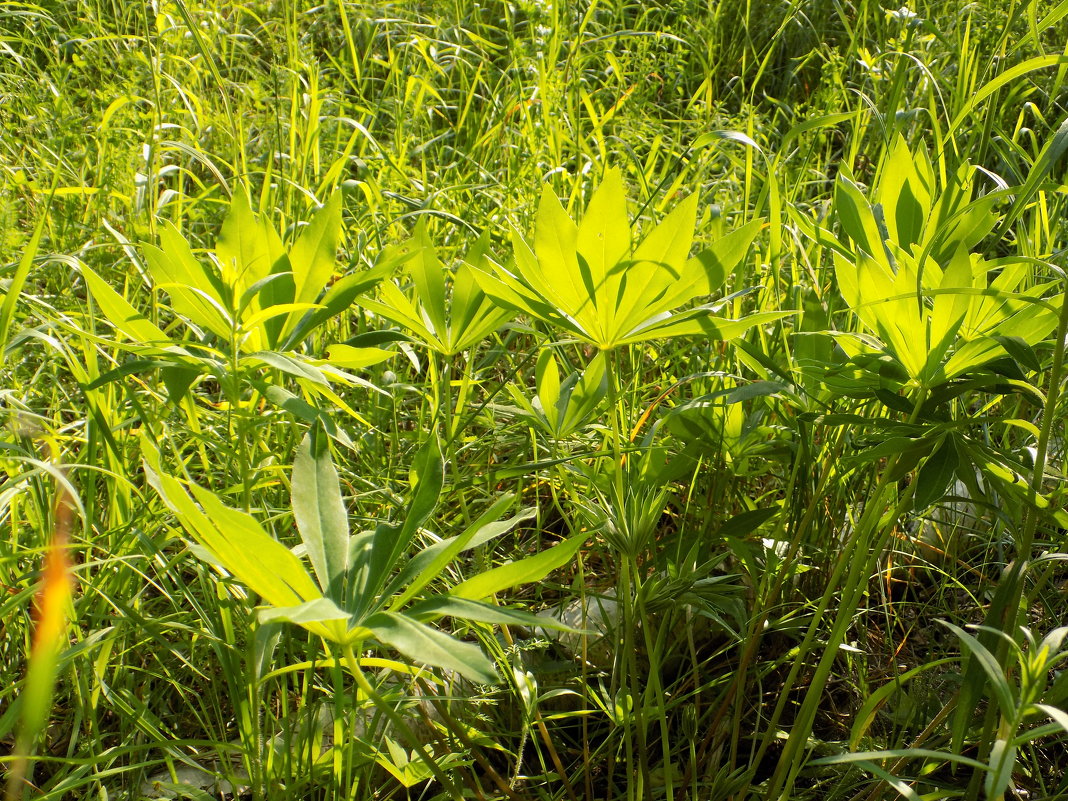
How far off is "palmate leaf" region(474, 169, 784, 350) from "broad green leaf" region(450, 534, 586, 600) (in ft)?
0.87

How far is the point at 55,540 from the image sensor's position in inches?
42.5

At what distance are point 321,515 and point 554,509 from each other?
84 centimetres

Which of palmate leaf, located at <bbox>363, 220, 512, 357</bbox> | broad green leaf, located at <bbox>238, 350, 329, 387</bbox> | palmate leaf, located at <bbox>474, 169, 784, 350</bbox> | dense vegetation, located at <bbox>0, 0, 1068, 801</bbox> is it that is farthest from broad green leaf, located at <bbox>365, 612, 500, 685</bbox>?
palmate leaf, located at <bbox>363, 220, 512, 357</bbox>

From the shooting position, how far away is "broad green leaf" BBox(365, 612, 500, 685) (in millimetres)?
579

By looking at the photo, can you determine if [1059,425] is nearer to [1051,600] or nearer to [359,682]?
[1051,600]

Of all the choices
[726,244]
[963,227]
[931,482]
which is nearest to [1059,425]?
[963,227]

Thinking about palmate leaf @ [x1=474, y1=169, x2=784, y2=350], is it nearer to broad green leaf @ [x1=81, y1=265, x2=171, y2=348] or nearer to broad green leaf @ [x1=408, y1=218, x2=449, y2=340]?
broad green leaf @ [x1=408, y1=218, x2=449, y2=340]

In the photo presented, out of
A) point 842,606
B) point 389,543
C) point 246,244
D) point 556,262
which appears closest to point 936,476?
point 842,606

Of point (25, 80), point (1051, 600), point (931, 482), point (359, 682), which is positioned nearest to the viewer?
point (359, 682)

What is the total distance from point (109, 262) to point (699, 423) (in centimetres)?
134

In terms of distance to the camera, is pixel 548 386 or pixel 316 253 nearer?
pixel 316 253

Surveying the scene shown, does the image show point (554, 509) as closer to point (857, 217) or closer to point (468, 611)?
point (857, 217)

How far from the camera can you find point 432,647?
23.9 inches

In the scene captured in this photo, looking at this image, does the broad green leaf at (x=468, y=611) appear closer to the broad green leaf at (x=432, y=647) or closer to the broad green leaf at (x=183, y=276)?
the broad green leaf at (x=432, y=647)
